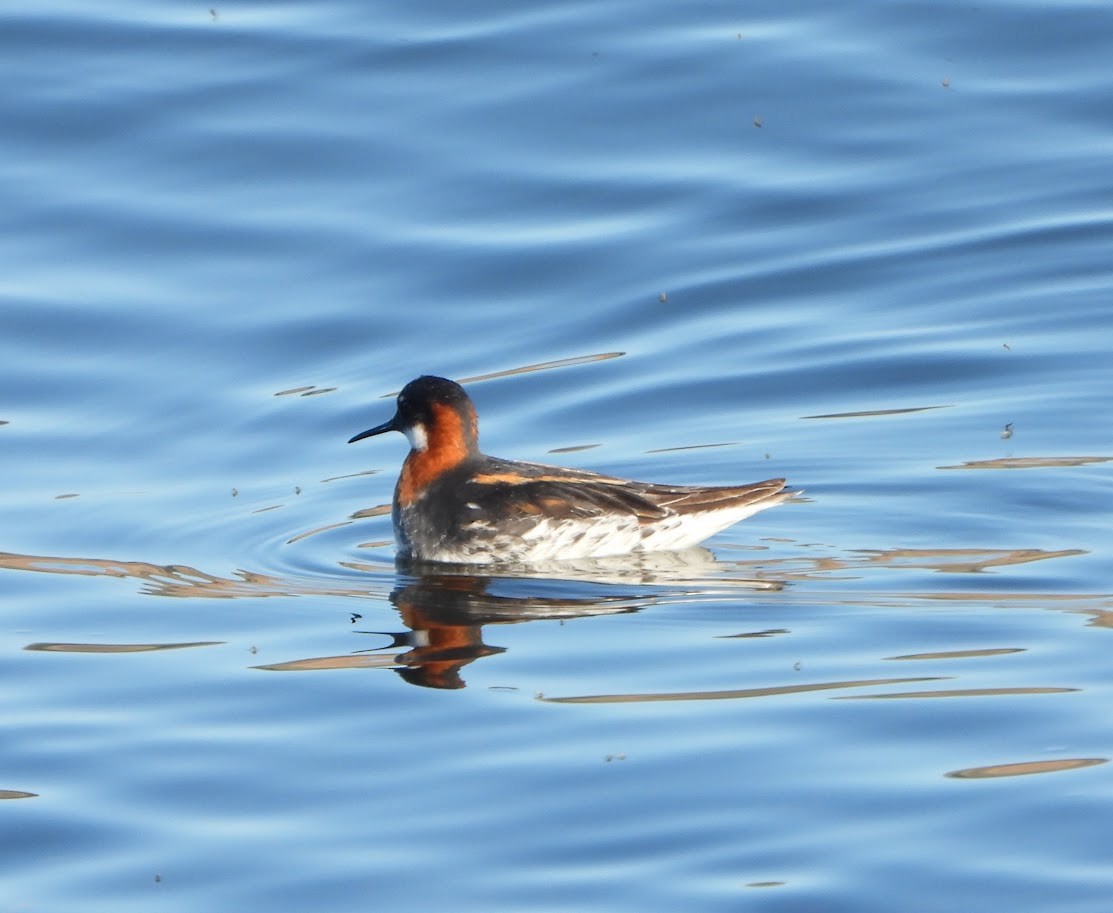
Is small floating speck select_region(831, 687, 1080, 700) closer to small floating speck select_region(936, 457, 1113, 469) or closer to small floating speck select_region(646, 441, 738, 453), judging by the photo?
small floating speck select_region(936, 457, 1113, 469)

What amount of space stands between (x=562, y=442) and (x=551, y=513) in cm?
200

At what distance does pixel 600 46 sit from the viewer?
2133cm

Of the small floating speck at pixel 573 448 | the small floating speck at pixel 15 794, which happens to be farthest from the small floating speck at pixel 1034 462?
the small floating speck at pixel 15 794

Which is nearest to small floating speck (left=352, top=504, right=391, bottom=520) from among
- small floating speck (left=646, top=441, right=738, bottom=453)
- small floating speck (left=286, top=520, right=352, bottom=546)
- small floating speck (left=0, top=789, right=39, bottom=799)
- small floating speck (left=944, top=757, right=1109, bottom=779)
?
small floating speck (left=286, top=520, right=352, bottom=546)

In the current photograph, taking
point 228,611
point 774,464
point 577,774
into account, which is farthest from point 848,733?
point 774,464

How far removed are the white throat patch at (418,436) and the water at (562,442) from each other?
2.03 ft

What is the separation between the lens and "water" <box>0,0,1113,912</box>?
830 centimetres

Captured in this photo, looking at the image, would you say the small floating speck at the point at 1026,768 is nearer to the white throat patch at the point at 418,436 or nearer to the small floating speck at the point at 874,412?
the white throat patch at the point at 418,436

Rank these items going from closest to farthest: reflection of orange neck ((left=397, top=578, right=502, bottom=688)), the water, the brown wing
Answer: the water → reflection of orange neck ((left=397, top=578, right=502, bottom=688)) → the brown wing

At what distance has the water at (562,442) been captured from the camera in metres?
8.30

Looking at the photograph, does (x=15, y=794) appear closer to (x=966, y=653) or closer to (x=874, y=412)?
(x=966, y=653)

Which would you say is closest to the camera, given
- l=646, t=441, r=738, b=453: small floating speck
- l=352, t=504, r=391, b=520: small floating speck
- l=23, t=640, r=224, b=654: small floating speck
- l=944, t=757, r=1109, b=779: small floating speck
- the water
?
the water

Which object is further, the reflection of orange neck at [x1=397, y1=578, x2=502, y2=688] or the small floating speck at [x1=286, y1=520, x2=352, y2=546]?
the small floating speck at [x1=286, y1=520, x2=352, y2=546]

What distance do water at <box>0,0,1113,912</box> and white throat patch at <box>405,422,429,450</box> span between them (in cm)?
62
